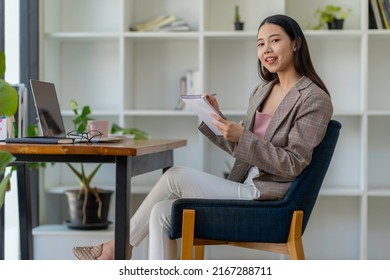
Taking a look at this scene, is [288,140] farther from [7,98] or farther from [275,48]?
[7,98]

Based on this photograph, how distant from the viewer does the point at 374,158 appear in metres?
4.53

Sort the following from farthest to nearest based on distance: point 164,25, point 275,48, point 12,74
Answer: point 164,25 < point 12,74 < point 275,48

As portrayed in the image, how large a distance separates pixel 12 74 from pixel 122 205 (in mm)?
1801

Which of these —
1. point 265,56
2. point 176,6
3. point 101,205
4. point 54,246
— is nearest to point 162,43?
point 176,6

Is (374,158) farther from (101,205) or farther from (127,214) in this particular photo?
(127,214)

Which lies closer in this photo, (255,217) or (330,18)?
(255,217)

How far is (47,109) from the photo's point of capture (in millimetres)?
2975

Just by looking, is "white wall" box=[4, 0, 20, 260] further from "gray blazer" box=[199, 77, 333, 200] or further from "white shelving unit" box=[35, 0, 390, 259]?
"gray blazer" box=[199, 77, 333, 200]

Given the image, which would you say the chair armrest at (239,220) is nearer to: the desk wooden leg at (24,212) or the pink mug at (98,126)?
the pink mug at (98,126)

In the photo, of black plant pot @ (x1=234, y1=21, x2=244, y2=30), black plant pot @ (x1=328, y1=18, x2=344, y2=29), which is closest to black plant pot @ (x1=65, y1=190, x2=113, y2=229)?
black plant pot @ (x1=234, y1=21, x2=244, y2=30)

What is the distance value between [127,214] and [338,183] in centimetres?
226

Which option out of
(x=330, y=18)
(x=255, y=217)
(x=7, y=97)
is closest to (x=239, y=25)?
(x=330, y=18)

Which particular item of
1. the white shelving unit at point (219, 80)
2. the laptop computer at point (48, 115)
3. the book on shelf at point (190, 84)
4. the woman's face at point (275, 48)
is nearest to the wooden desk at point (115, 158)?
the laptop computer at point (48, 115)

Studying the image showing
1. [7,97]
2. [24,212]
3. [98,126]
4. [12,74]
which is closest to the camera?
[7,97]
